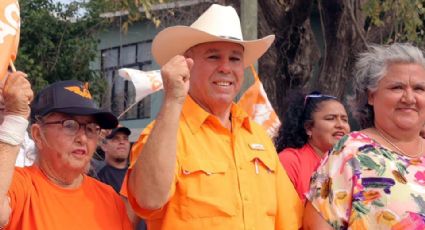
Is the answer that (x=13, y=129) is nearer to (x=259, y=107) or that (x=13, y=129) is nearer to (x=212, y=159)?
(x=212, y=159)

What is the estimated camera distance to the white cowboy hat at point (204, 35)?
354 centimetres

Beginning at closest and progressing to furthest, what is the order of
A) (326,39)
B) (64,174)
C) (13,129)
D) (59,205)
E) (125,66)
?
(13,129), (59,205), (64,174), (326,39), (125,66)

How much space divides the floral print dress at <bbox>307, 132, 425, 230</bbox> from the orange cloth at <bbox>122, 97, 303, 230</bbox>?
0.71ft

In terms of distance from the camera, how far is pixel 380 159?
3371 millimetres

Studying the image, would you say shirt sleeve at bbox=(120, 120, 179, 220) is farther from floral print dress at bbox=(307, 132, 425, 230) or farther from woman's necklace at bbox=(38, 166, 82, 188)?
floral print dress at bbox=(307, 132, 425, 230)

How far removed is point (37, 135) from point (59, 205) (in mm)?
372

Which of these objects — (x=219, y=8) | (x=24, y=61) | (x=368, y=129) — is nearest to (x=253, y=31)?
(x=219, y=8)

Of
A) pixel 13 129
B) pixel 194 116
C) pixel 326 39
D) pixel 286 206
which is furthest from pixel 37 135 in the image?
pixel 326 39

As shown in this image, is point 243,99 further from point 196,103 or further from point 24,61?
point 24,61

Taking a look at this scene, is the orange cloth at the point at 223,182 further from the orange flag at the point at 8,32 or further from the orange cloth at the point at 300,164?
the orange cloth at the point at 300,164

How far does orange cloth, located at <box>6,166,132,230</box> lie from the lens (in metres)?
3.05

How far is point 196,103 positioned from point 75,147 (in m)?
0.62

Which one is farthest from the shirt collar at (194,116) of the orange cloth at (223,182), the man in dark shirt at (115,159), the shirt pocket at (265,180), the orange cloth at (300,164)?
the man in dark shirt at (115,159)

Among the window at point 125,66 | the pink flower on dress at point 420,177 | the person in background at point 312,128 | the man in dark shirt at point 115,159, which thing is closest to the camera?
the pink flower on dress at point 420,177
